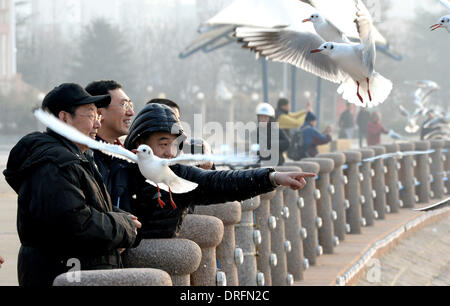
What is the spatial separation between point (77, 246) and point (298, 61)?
238cm

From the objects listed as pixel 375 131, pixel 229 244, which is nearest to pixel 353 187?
pixel 229 244

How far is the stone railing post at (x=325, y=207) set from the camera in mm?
10992

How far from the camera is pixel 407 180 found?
16.1 m

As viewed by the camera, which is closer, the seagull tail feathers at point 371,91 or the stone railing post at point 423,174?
the seagull tail feathers at point 371,91

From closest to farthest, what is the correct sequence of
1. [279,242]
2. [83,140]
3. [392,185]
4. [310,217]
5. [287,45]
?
[83,140] < [287,45] < [279,242] < [310,217] < [392,185]

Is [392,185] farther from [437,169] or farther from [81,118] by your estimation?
[81,118]

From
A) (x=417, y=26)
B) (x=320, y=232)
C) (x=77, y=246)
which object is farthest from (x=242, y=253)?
(x=417, y=26)

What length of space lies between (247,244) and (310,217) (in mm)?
3170

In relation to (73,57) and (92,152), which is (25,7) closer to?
(73,57)

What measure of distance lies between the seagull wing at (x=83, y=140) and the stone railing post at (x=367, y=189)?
9561 mm

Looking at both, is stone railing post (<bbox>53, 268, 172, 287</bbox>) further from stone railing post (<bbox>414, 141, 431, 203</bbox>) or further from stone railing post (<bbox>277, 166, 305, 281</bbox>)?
stone railing post (<bbox>414, 141, 431, 203</bbox>)

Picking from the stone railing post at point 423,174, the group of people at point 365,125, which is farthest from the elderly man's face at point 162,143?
the group of people at point 365,125

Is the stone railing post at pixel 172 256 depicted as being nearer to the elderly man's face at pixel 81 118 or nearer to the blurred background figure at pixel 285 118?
the elderly man's face at pixel 81 118

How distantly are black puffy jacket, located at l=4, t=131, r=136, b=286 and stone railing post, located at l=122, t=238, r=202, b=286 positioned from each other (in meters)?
0.12
